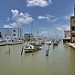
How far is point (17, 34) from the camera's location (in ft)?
247

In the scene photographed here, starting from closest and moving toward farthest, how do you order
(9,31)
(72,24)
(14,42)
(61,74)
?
(61,74) < (72,24) < (14,42) < (9,31)

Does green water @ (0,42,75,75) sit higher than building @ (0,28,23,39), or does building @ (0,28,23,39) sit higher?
building @ (0,28,23,39)

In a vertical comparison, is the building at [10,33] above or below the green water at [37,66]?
above

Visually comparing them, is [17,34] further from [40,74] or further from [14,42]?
[40,74]

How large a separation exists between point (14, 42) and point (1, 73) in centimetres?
4635

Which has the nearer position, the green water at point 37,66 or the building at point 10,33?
the green water at point 37,66

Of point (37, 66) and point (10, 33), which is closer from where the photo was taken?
point (37, 66)

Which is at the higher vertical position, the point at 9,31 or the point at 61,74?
the point at 9,31

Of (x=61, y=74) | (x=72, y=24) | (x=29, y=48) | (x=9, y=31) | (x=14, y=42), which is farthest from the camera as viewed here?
A: (x=9, y=31)

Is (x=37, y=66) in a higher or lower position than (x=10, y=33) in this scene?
lower

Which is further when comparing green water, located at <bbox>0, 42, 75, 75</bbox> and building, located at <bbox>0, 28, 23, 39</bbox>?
building, located at <bbox>0, 28, 23, 39</bbox>

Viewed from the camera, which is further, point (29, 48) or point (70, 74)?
point (29, 48)

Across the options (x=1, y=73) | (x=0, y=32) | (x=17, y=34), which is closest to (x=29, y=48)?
(x=1, y=73)

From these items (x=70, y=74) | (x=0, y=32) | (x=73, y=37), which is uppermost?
(x=0, y=32)
